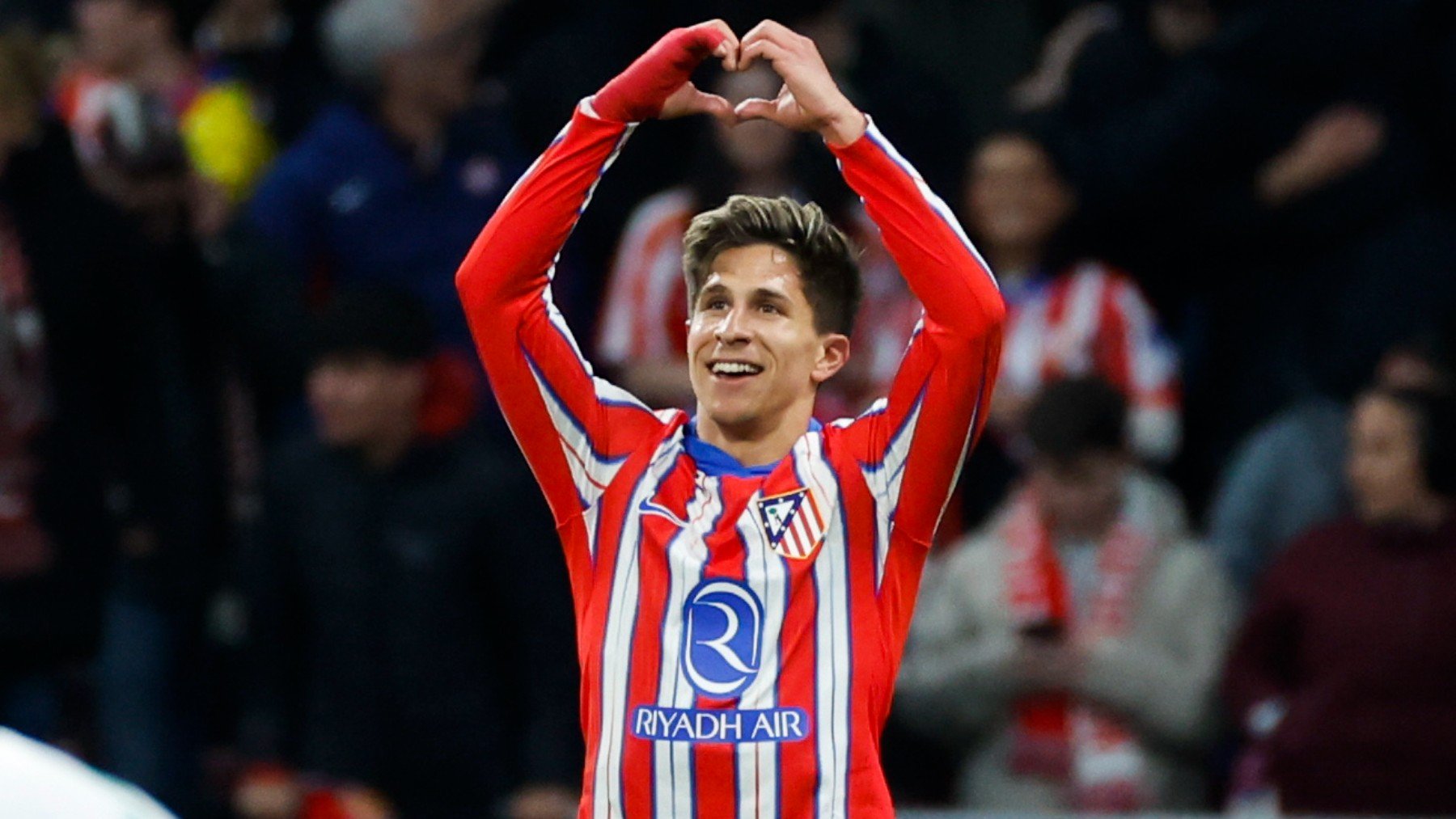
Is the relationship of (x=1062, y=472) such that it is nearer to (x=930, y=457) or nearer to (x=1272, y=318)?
(x=1272, y=318)

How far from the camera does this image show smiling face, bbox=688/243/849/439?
13.4ft

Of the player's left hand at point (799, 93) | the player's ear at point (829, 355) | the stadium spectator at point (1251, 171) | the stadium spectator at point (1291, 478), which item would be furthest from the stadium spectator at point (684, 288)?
the player's left hand at point (799, 93)

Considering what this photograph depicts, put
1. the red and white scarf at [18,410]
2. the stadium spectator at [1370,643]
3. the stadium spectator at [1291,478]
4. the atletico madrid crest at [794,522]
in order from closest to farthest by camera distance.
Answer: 1. the atletico madrid crest at [794,522]
2. the stadium spectator at [1370,643]
3. the red and white scarf at [18,410]
4. the stadium spectator at [1291,478]

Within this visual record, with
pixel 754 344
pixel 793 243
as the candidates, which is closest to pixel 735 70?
pixel 793 243

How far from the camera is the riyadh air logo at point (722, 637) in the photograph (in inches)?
158

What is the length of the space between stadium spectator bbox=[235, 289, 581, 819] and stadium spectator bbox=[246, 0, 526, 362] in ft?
1.55

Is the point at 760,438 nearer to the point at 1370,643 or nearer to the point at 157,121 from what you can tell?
the point at 1370,643

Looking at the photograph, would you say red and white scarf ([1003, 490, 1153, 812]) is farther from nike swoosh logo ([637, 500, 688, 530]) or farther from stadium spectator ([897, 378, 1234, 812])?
nike swoosh logo ([637, 500, 688, 530])

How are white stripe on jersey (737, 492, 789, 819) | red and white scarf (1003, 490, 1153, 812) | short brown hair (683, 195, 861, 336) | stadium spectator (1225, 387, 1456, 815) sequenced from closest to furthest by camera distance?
1. white stripe on jersey (737, 492, 789, 819)
2. short brown hair (683, 195, 861, 336)
3. stadium spectator (1225, 387, 1456, 815)
4. red and white scarf (1003, 490, 1153, 812)

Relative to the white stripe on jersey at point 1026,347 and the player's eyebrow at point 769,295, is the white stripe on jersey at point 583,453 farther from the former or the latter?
the white stripe on jersey at point 1026,347

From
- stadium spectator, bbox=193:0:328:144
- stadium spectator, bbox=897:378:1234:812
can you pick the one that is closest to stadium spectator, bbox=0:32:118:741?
stadium spectator, bbox=193:0:328:144

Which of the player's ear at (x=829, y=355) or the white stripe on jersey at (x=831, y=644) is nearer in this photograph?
the white stripe on jersey at (x=831, y=644)

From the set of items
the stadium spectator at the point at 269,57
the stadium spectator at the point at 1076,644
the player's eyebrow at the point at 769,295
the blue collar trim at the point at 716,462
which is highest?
the stadium spectator at the point at 269,57

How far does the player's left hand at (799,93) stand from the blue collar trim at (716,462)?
0.51 m
